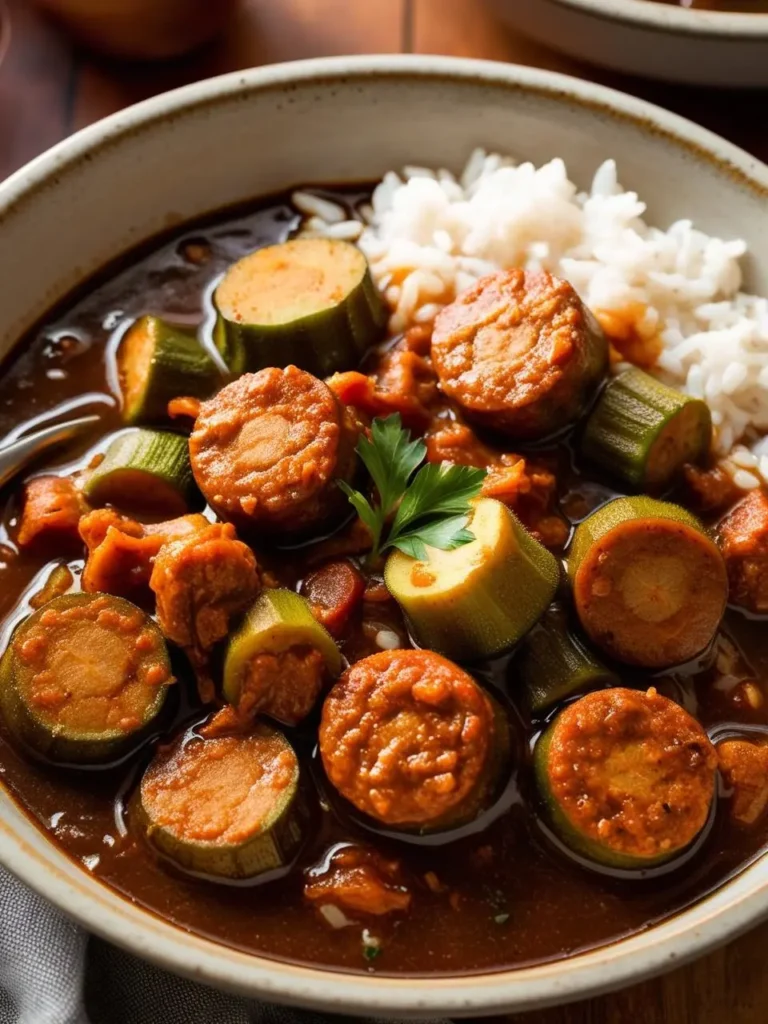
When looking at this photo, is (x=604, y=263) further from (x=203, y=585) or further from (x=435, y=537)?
(x=203, y=585)

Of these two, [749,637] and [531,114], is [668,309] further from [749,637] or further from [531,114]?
[749,637]

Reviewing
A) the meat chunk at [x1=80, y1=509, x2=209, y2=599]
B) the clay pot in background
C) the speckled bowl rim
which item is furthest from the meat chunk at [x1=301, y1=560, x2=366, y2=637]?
the clay pot in background

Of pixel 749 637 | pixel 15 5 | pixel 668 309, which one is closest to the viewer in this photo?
pixel 749 637

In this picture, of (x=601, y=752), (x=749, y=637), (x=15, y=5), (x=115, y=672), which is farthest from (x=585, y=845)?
(x=15, y=5)

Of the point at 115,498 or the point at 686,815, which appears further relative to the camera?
the point at 115,498

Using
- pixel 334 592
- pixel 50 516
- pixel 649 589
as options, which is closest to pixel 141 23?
pixel 50 516

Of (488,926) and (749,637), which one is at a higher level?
(749,637)
